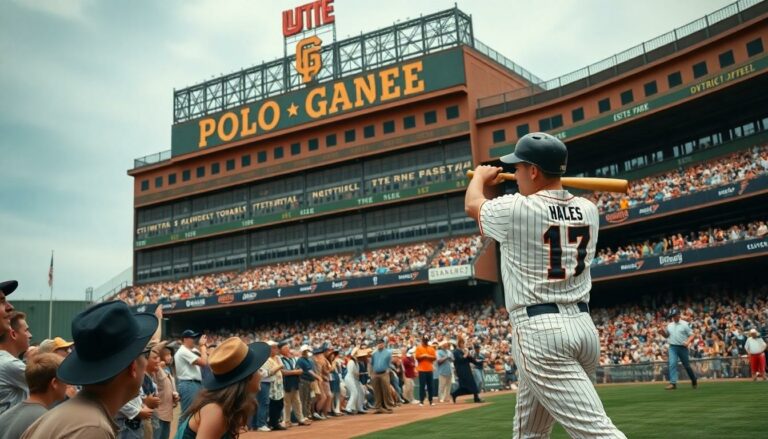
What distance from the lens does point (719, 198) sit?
1284 inches

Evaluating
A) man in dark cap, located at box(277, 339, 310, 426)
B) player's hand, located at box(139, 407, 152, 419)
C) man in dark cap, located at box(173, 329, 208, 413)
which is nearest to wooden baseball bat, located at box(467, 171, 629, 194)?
player's hand, located at box(139, 407, 152, 419)

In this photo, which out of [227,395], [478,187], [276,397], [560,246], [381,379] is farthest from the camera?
[381,379]

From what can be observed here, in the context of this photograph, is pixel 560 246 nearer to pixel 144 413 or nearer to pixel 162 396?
pixel 144 413

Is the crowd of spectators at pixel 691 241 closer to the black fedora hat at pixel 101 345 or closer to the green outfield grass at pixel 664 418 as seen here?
the green outfield grass at pixel 664 418

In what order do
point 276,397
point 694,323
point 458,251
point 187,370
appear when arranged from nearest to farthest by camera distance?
point 187,370 < point 276,397 < point 694,323 < point 458,251

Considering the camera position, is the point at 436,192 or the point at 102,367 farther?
the point at 436,192

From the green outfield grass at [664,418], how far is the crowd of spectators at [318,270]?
2439cm

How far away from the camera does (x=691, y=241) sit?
35.6 m

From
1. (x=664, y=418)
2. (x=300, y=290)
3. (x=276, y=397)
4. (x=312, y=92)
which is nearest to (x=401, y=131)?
(x=312, y=92)

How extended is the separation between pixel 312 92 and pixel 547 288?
1946 inches

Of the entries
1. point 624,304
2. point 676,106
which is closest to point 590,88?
point 676,106

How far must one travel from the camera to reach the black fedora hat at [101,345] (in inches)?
112

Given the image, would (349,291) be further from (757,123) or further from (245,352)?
(245,352)

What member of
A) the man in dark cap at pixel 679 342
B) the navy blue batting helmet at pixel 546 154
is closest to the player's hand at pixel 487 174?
the navy blue batting helmet at pixel 546 154
